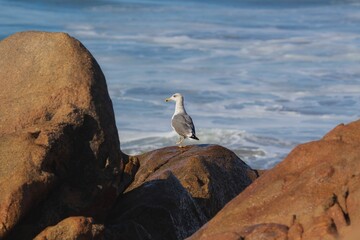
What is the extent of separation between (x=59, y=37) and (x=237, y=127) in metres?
8.97

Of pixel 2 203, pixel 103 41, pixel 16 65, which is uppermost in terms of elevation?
pixel 16 65

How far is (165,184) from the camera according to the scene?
688 centimetres

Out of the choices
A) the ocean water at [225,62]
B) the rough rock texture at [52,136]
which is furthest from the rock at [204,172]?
the ocean water at [225,62]

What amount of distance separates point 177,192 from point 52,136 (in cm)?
118

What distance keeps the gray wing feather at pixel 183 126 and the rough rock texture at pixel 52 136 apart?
367 cm

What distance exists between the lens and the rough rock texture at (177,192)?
21.6ft

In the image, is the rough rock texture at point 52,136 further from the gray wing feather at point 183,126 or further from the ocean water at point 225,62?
the ocean water at point 225,62

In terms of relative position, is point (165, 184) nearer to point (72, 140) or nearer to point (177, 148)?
point (72, 140)

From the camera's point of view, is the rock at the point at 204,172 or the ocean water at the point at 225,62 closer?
the rock at the point at 204,172

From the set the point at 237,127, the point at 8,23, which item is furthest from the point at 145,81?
the point at 8,23

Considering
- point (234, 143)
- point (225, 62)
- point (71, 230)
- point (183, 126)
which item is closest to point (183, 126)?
point (183, 126)

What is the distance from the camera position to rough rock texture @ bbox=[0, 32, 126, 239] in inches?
229

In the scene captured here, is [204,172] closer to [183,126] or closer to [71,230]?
[71,230]

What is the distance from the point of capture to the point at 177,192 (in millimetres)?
6844
